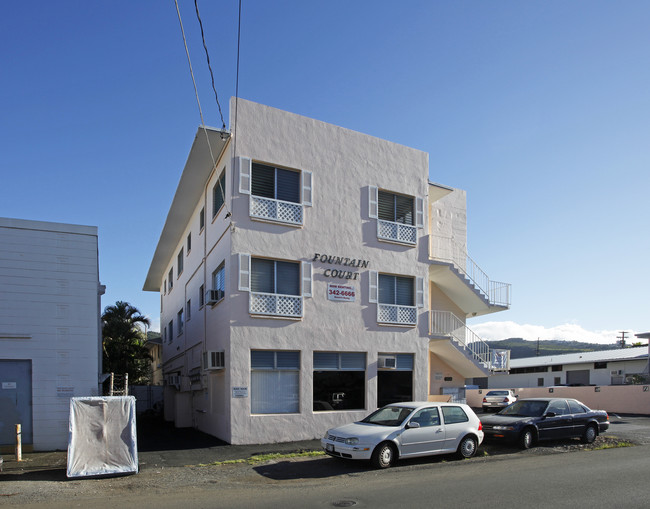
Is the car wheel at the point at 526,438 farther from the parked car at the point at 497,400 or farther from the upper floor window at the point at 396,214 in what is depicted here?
the parked car at the point at 497,400

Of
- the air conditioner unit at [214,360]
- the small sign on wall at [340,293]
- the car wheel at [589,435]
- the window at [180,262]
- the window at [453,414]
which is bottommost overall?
the car wheel at [589,435]

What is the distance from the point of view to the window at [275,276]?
16.2 meters

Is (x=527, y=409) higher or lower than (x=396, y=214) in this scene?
lower

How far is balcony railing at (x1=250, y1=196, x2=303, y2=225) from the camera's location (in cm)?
1619

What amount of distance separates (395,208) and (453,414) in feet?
27.8

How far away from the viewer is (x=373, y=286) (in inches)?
714

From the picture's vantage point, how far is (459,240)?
23594mm

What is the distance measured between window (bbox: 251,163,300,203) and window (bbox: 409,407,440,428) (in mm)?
7872

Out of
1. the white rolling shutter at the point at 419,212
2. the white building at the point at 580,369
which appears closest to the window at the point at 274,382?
the white rolling shutter at the point at 419,212

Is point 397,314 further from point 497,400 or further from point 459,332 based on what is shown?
point 497,400

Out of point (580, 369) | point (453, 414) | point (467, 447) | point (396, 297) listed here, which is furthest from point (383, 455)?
point (580, 369)

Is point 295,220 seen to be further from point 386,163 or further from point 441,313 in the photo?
point 441,313

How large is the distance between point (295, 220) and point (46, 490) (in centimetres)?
988

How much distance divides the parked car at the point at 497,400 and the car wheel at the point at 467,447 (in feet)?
61.3
